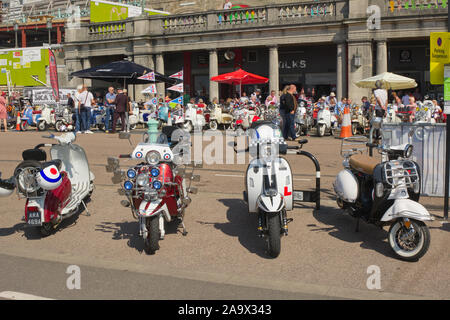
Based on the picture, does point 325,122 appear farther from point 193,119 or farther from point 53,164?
point 53,164

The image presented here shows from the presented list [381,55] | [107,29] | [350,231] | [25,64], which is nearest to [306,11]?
[381,55]

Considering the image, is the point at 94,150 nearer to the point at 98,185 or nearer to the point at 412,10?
the point at 98,185

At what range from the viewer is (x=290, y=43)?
27219 millimetres

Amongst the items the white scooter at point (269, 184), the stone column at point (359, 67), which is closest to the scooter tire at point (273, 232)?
the white scooter at point (269, 184)

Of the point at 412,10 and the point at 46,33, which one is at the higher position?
the point at 46,33

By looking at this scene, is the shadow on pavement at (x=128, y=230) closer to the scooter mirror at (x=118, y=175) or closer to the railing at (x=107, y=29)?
the scooter mirror at (x=118, y=175)

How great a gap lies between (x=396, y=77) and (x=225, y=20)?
11713mm

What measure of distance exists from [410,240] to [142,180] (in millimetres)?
2850

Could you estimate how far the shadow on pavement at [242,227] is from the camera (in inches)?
253

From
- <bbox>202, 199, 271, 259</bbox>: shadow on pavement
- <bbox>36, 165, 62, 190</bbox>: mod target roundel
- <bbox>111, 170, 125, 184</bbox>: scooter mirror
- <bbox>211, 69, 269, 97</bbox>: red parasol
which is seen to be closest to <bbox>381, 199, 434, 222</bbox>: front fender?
<bbox>202, 199, 271, 259</bbox>: shadow on pavement

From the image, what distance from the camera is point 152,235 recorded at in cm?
608

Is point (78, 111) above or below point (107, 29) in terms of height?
below

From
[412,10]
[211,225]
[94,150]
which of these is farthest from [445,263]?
[412,10]

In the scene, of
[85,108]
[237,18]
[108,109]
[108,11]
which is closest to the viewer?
[85,108]
